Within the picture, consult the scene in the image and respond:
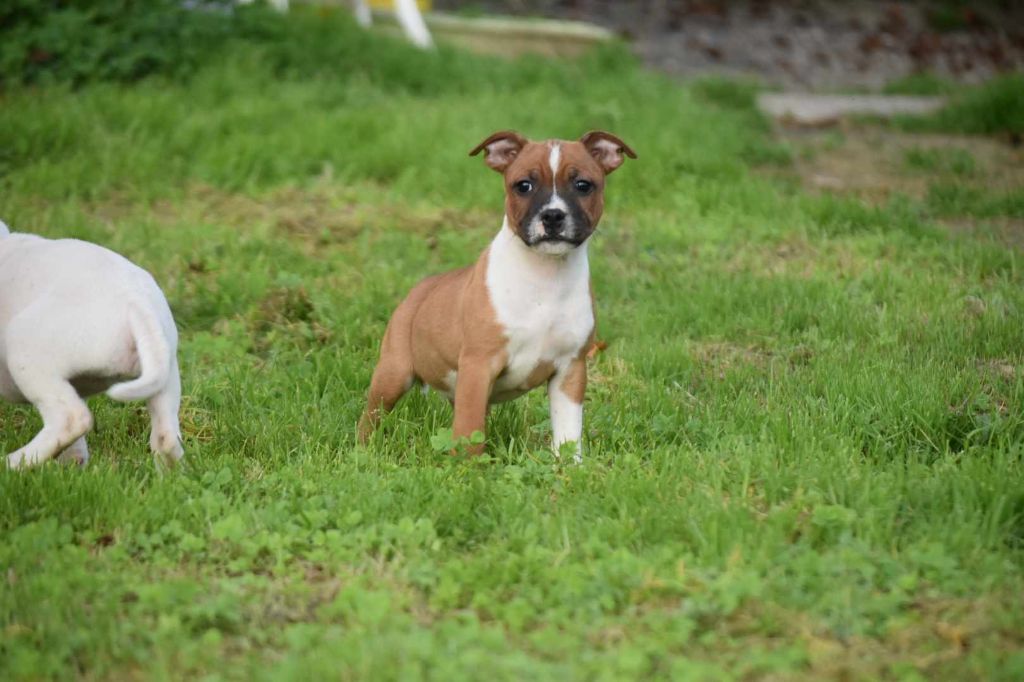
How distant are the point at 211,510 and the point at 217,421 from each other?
92 centimetres

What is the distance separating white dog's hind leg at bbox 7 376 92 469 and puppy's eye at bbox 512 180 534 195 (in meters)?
1.64

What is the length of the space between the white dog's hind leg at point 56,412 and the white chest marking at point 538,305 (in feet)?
4.75

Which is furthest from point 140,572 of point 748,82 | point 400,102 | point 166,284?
point 748,82

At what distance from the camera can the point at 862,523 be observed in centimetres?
410

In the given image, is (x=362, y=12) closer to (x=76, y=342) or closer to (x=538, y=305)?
(x=538, y=305)

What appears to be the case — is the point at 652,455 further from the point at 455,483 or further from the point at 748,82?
the point at 748,82

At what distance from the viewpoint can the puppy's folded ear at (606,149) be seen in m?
5.05

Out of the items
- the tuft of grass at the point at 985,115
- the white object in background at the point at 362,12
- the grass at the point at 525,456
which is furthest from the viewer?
the white object in background at the point at 362,12

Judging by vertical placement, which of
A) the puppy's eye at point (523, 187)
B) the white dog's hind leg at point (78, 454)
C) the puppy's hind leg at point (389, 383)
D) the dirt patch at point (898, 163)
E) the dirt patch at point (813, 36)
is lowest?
the dirt patch at point (813, 36)

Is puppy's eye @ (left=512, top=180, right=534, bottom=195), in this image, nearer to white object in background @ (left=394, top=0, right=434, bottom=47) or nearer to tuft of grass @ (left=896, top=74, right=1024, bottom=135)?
tuft of grass @ (left=896, top=74, right=1024, bottom=135)

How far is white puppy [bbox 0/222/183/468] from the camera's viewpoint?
4.30 metres

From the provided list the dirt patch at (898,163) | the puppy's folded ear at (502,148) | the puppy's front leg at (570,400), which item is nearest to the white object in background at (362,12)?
the dirt patch at (898,163)

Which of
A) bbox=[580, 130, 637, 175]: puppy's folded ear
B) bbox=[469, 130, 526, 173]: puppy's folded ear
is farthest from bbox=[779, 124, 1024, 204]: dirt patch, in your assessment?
bbox=[469, 130, 526, 173]: puppy's folded ear

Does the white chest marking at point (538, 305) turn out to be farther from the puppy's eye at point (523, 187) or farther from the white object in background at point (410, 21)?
the white object in background at point (410, 21)
